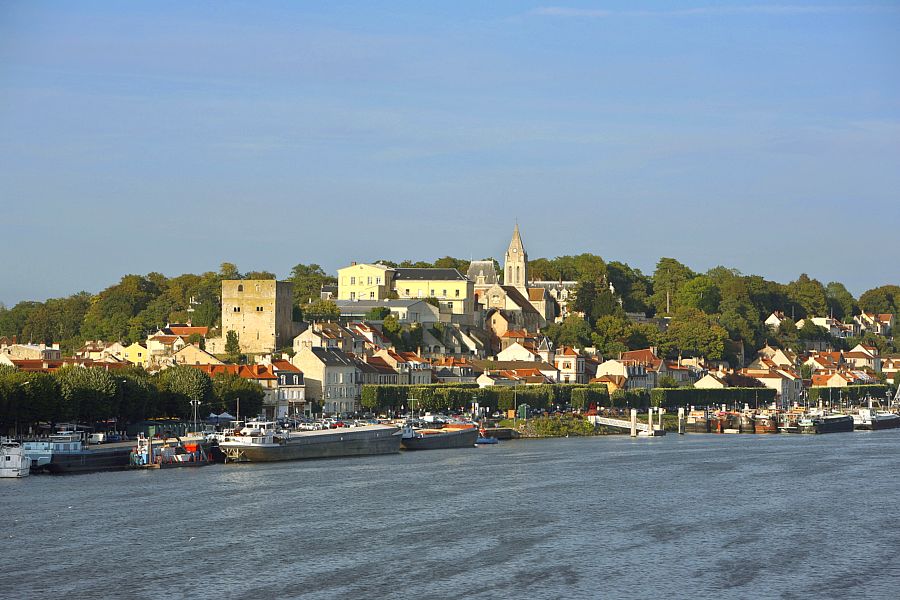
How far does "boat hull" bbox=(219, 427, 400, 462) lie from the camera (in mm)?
57781

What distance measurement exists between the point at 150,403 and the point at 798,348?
10048cm

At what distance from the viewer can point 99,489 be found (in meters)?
45.9

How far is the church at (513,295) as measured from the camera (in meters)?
123

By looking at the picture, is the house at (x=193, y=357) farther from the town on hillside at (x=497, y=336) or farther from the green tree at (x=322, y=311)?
the green tree at (x=322, y=311)

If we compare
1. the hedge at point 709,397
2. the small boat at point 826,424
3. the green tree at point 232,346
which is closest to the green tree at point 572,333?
the hedge at point 709,397

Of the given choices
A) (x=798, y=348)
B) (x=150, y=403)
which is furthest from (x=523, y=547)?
(x=798, y=348)

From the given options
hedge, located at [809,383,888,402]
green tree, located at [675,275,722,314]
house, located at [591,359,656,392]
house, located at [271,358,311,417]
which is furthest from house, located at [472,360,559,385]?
green tree, located at [675,275,722,314]

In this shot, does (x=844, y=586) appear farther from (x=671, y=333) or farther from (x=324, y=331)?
(x=671, y=333)

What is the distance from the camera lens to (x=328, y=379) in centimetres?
8106

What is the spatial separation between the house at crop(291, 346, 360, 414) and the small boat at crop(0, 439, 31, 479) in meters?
31.5

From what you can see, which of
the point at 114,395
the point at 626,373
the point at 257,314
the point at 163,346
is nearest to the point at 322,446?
the point at 114,395

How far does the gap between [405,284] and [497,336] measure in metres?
10.2

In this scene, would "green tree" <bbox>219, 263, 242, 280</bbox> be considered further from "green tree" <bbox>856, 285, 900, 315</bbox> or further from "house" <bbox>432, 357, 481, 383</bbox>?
"green tree" <bbox>856, 285, 900, 315</bbox>

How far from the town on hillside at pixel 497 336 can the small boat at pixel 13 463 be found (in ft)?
26.5
